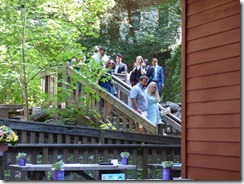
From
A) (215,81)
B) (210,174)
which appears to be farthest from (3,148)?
(215,81)

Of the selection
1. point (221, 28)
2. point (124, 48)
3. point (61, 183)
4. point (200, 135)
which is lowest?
point (61, 183)

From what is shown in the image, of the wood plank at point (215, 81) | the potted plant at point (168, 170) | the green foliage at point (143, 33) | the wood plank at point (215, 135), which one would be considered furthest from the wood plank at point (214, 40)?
the green foliage at point (143, 33)

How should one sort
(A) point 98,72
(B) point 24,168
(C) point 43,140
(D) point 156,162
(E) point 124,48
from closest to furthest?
(B) point 24,168
(D) point 156,162
(C) point 43,140
(A) point 98,72
(E) point 124,48

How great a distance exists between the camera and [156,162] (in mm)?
6434

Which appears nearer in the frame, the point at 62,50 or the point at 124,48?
the point at 62,50

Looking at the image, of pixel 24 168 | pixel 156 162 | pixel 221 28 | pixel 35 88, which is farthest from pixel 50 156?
pixel 35 88

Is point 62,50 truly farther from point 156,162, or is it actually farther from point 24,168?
point 24,168

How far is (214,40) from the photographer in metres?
4.20

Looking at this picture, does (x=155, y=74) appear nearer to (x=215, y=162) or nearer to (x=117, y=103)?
(x=117, y=103)

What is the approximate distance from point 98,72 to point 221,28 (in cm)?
489

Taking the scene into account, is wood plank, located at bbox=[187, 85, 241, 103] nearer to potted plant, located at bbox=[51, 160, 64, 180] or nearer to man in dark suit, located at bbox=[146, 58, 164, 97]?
potted plant, located at bbox=[51, 160, 64, 180]

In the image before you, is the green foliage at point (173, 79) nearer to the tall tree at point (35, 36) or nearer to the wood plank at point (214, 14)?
the tall tree at point (35, 36)

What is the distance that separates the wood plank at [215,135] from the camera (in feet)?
12.7

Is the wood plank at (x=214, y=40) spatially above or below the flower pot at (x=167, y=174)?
above
